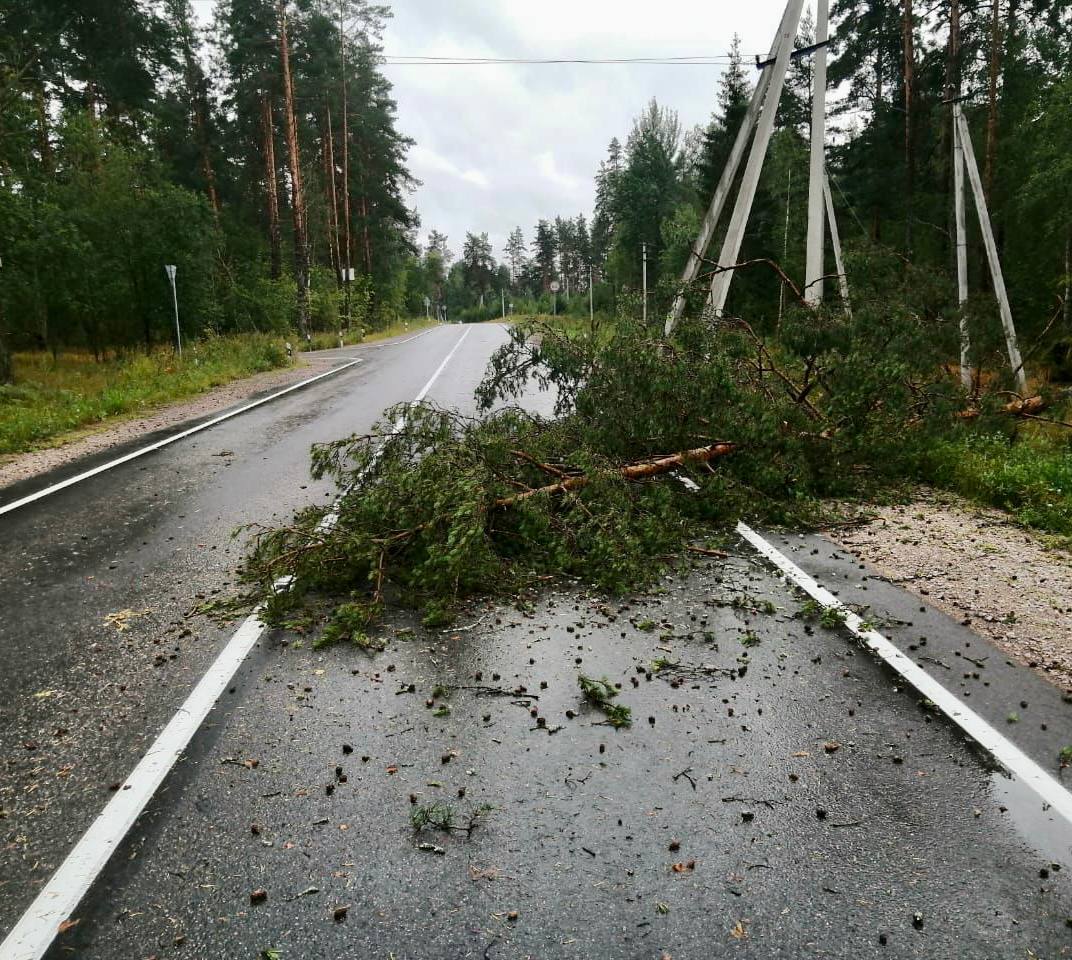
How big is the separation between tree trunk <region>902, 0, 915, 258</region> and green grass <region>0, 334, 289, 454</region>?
70.2 feet

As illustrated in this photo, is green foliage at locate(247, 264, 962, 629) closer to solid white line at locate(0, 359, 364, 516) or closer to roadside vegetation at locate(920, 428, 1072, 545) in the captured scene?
roadside vegetation at locate(920, 428, 1072, 545)

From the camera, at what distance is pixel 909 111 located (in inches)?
921

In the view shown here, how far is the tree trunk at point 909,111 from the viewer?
75.6 ft

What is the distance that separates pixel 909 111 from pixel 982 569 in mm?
23487

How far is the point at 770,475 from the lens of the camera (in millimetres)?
7004

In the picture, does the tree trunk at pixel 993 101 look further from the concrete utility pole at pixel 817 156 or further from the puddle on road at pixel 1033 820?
the puddle on road at pixel 1033 820

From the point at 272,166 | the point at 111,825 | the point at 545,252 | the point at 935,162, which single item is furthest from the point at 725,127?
the point at 545,252

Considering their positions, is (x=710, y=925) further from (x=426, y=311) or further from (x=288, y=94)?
(x=426, y=311)

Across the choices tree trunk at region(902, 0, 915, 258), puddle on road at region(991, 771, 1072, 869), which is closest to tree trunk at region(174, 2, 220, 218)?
tree trunk at region(902, 0, 915, 258)

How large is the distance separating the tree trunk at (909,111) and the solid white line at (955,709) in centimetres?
2177

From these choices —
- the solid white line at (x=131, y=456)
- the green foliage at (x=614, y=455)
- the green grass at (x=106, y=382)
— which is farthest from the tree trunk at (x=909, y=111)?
the green grass at (x=106, y=382)

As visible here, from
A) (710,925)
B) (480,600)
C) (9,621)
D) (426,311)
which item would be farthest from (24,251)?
(426,311)

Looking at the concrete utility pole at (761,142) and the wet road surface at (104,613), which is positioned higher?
the concrete utility pole at (761,142)

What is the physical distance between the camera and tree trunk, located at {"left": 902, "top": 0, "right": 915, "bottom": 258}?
2303 centimetres
